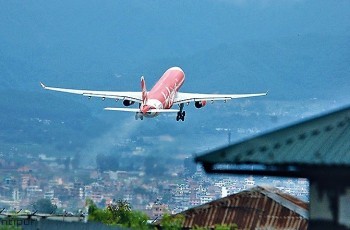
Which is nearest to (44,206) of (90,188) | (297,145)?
(90,188)

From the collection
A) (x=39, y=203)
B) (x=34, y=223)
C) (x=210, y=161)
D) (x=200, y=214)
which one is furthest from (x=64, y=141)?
(x=210, y=161)

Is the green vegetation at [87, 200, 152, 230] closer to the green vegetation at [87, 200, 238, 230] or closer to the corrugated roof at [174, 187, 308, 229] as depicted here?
the green vegetation at [87, 200, 238, 230]

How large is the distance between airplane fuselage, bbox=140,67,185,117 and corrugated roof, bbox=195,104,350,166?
88879 mm

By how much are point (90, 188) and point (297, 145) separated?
46.0 meters

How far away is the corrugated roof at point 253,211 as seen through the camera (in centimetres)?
2930

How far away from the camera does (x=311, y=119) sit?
347 inches

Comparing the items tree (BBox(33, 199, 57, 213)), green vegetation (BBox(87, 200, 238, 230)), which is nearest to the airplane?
tree (BBox(33, 199, 57, 213))

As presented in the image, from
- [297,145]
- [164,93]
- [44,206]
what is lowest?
[297,145]

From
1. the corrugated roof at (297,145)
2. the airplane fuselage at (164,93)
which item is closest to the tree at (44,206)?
the corrugated roof at (297,145)

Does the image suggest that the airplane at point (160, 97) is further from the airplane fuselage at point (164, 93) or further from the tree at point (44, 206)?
the tree at point (44, 206)

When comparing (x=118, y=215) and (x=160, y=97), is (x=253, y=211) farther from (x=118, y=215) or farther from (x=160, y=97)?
(x=160, y=97)

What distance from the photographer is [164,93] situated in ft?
361

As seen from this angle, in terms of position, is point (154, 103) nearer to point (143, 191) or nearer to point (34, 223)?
point (143, 191)

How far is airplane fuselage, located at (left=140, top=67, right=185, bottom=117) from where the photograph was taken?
3927 inches
